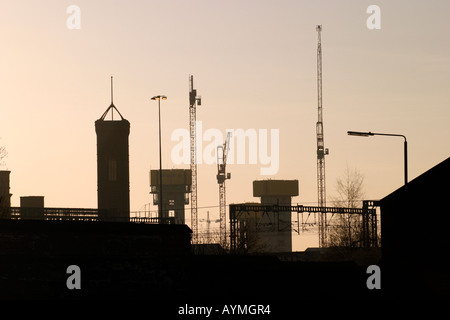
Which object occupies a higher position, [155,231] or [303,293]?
[155,231]

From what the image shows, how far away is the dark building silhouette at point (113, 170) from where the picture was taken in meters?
90.1

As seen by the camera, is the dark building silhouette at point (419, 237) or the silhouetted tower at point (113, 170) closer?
the dark building silhouette at point (419, 237)

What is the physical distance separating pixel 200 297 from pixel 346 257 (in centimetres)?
5712

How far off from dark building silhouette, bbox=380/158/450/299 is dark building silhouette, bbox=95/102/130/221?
179 feet

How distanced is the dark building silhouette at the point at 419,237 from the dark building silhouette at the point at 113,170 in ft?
179

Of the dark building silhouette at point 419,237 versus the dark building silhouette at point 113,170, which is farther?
the dark building silhouette at point 113,170

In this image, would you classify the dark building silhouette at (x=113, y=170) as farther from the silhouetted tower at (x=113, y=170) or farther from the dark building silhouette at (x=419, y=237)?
the dark building silhouette at (x=419, y=237)

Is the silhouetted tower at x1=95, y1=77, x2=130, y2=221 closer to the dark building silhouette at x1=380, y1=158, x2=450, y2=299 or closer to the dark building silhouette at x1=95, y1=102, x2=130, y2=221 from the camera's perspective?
the dark building silhouette at x1=95, y1=102, x2=130, y2=221

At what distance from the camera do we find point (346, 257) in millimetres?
80250

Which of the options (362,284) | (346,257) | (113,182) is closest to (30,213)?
(113,182)

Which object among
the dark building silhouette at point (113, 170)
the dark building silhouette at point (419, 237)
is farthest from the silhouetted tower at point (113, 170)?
the dark building silhouette at point (419, 237)

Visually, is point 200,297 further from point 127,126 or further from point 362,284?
point 127,126

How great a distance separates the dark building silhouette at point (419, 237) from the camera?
108 feet

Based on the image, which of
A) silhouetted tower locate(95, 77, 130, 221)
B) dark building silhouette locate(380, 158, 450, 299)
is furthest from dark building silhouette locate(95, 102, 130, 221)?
dark building silhouette locate(380, 158, 450, 299)
